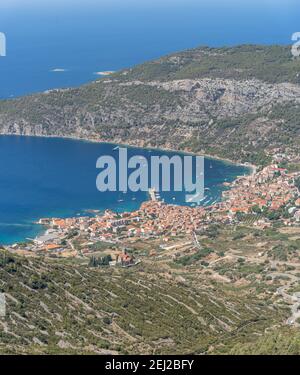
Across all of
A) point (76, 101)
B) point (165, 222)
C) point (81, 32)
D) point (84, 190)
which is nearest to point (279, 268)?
point (165, 222)

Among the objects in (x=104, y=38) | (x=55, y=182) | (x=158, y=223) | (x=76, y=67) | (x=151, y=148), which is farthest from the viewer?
(x=104, y=38)

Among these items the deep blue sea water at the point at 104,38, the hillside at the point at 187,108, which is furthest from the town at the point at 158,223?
the deep blue sea water at the point at 104,38

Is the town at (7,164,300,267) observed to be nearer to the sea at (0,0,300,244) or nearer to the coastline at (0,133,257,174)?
the sea at (0,0,300,244)

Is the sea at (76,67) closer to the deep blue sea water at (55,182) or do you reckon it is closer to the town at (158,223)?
the deep blue sea water at (55,182)

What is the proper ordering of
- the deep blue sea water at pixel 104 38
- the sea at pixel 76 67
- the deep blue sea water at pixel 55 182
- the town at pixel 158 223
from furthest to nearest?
the deep blue sea water at pixel 104 38
the sea at pixel 76 67
the deep blue sea water at pixel 55 182
the town at pixel 158 223

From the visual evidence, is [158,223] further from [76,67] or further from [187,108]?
[76,67]

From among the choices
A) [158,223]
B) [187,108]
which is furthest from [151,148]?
[158,223]

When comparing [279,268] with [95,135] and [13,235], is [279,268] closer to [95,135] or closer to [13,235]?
[13,235]
